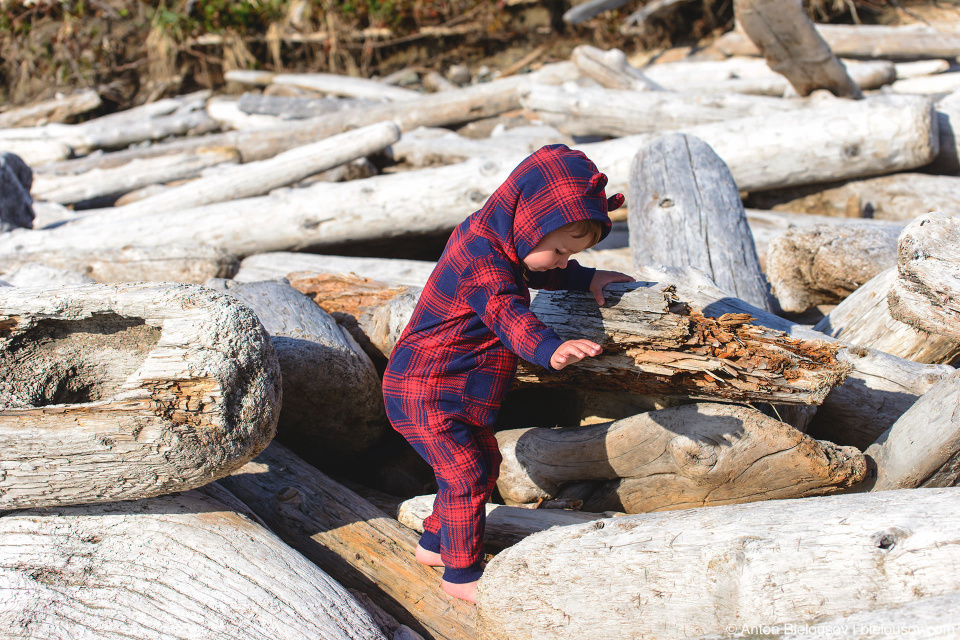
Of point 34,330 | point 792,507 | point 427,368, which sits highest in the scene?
point 34,330

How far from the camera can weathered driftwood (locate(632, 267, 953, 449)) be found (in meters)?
2.90

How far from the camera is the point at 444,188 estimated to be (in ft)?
17.1

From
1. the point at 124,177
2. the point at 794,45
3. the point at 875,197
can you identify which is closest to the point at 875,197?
the point at 875,197

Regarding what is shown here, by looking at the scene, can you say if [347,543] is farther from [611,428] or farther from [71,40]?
[71,40]

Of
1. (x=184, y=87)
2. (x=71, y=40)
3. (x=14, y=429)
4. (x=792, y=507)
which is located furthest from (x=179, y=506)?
(x=71, y=40)

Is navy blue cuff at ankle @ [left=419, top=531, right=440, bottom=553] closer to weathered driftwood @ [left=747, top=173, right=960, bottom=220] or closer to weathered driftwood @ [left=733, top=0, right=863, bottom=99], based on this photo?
weathered driftwood @ [left=747, top=173, right=960, bottom=220]

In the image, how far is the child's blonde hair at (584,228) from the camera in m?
2.14

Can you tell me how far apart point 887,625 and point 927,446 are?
1038 millimetres

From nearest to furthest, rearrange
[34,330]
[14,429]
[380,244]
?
1. [14,429]
2. [34,330]
3. [380,244]

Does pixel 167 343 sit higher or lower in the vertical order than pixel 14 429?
higher

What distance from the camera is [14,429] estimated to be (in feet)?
6.49

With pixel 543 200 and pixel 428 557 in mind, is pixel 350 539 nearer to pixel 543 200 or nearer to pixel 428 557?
pixel 428 557

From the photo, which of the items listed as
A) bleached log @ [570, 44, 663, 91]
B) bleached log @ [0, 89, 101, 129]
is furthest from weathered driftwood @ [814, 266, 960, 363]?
bleached log @ [0, 89, 101, 129]

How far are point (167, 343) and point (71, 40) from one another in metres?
13.2
